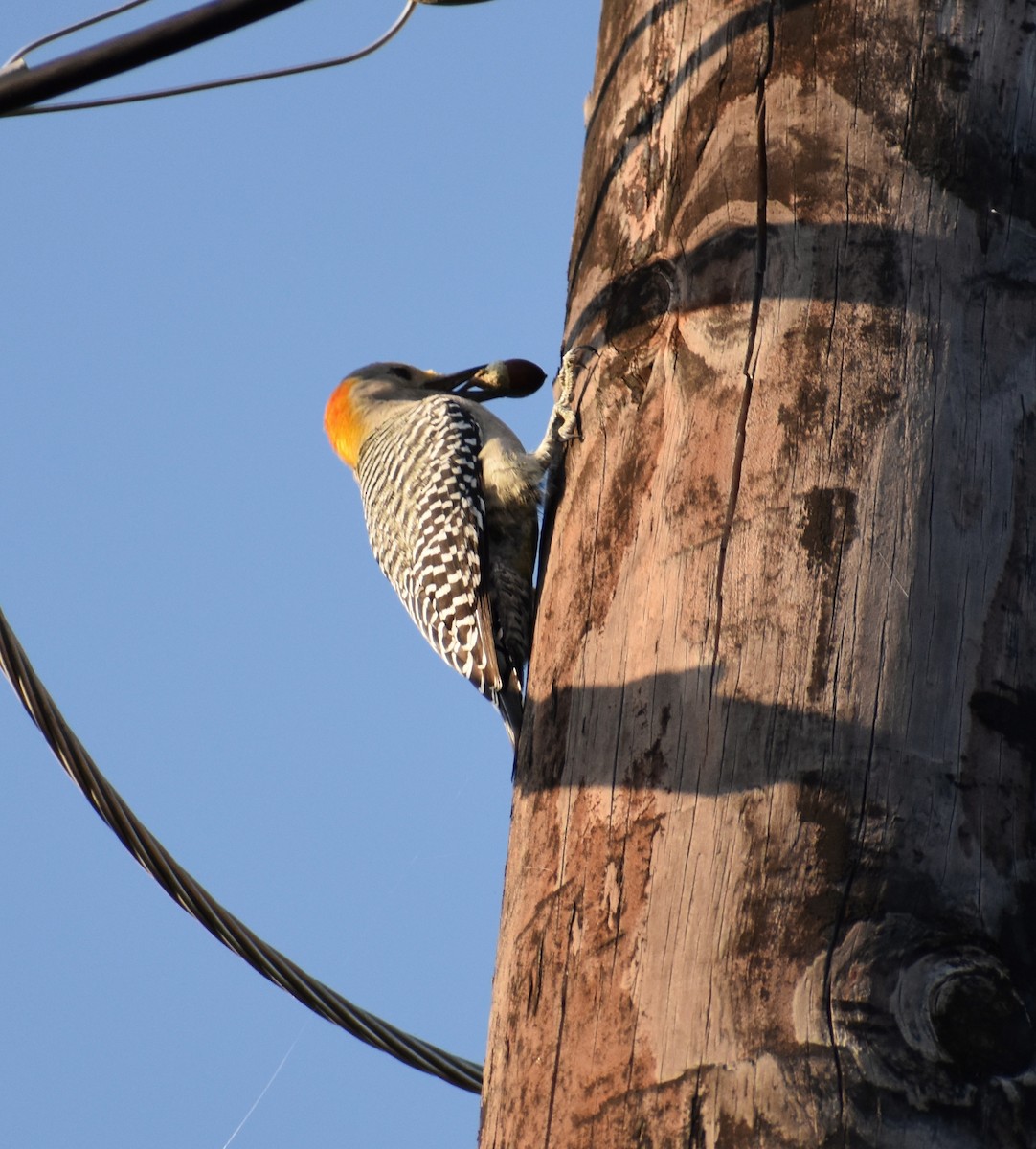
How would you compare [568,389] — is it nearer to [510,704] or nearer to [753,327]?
[753,327]

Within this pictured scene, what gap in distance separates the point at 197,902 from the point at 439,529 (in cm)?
213

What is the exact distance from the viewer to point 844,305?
2.30m

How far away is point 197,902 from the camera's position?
302cm

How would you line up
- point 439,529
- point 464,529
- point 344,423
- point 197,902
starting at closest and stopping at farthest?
point 197,902, point 464,529, point 439,529, point 344,423

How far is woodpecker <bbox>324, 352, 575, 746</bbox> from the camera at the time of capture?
4484 mm

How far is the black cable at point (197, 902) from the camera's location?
2.84 meters

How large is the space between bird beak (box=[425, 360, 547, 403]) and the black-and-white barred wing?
1.63ft

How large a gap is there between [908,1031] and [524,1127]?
1.84 feet

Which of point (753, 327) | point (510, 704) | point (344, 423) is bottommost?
point (510, 704)

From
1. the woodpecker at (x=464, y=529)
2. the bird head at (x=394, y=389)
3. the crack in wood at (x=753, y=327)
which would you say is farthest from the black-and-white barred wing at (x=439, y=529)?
the crack in wood at (x=753, y=327)

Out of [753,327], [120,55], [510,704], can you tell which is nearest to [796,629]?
[753,327]

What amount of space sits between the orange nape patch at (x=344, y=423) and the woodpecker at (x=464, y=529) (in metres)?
0.64

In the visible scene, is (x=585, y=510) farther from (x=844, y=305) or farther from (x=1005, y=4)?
(x=1005, y=4)

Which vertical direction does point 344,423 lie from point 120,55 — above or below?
above
